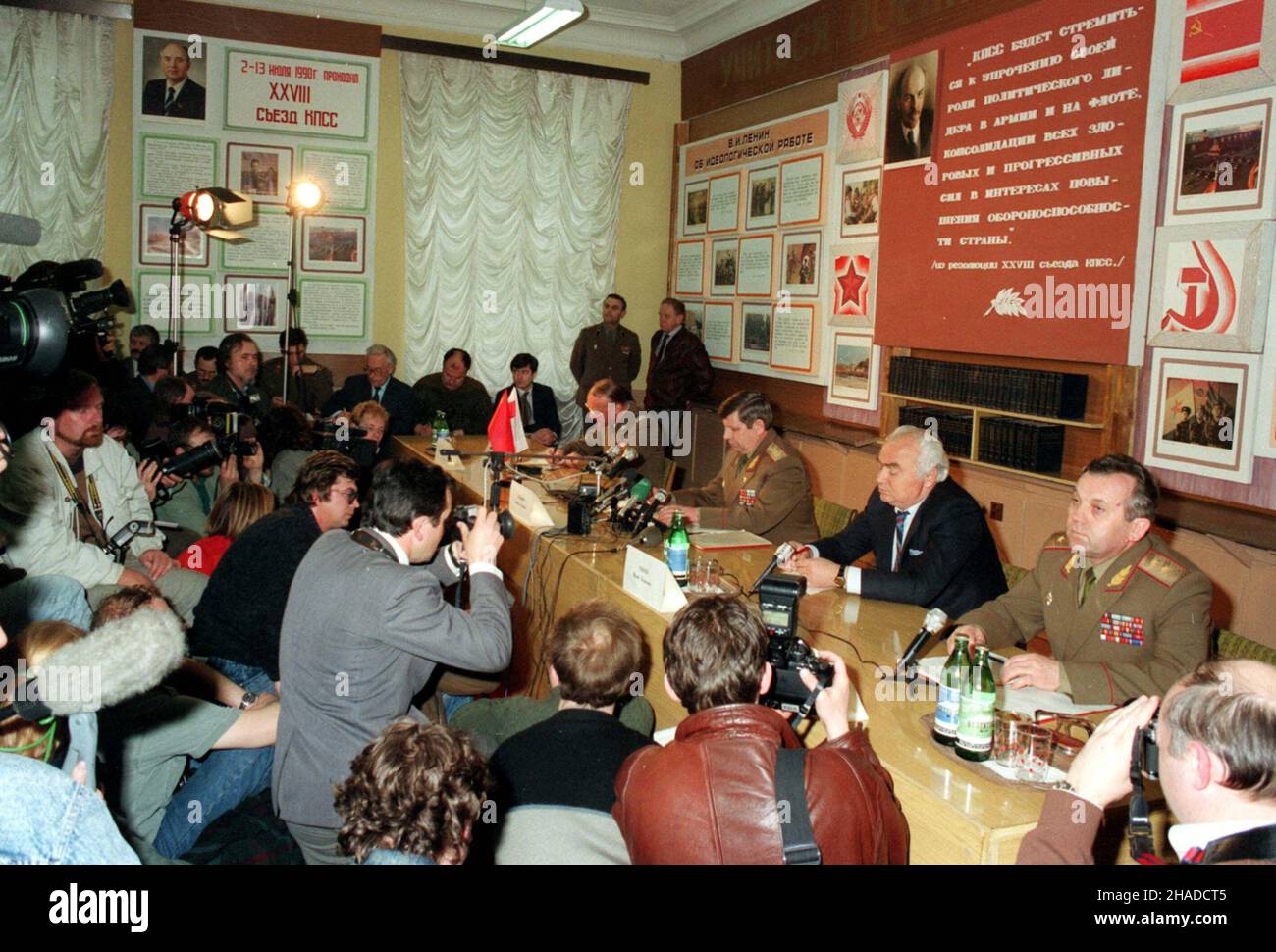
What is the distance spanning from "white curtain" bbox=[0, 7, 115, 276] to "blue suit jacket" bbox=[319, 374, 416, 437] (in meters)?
2.10

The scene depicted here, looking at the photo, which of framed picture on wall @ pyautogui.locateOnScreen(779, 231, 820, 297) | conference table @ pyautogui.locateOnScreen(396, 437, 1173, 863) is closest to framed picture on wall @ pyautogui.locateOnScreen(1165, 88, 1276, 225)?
conference table @ pyautogui.locateOnScreen(396, 437, 1173, 863)

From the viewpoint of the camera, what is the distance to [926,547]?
10.8 ft

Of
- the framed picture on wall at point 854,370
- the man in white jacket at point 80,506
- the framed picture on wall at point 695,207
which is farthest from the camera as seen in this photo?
the framed picture on wall at point 695,207

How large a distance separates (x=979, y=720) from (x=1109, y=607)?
796mm

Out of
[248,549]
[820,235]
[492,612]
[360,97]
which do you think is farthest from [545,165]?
[492,612]

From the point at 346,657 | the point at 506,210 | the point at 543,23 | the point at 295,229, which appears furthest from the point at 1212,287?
the point at 295,229

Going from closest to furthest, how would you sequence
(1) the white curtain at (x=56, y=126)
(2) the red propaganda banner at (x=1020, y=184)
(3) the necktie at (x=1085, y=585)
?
(3) the necktie at (x=1085, y=585) < (2) the red propaganda banner at (x=1020, y=184) < (1) the white curtain at (x=56, y=126)

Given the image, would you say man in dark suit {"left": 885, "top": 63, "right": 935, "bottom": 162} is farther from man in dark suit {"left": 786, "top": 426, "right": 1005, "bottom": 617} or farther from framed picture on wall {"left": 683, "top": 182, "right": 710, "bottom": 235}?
man in dark suit {"left": 786, "top": 426, "right": 1005, "bottom": 617}

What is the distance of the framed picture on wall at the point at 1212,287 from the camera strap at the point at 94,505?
4.45 m

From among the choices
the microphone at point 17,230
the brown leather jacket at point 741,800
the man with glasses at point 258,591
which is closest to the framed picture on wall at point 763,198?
the man with glasses at point 258,591

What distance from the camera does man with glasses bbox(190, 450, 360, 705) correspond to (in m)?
3.04

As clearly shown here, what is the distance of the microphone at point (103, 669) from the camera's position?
117 cm

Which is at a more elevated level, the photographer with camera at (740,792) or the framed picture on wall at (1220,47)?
the framed picture on wall at (1220,47)

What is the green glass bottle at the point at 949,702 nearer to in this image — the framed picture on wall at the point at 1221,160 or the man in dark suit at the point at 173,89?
the framed picture on wall at the point at 1221,160
